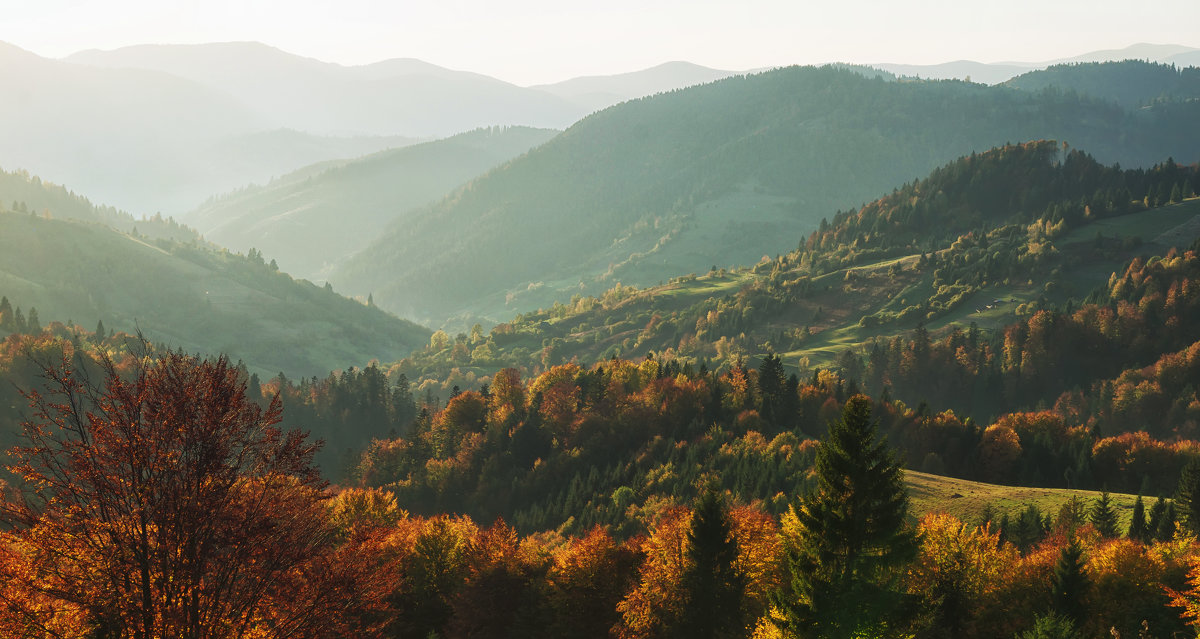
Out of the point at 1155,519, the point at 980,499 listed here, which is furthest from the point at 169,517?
the point at 980,499

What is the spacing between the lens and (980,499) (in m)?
131

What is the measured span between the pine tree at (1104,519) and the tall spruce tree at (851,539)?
7802 centimetres

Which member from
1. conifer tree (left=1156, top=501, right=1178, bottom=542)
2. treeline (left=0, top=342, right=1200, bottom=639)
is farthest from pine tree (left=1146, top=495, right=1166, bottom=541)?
treeline (left=0, top=342, right=1200, bottom=639)

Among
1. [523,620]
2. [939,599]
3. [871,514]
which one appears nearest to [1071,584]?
[939,599]

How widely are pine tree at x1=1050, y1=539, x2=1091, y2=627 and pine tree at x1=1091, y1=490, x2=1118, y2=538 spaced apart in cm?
5241

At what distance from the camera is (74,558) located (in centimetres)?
2936

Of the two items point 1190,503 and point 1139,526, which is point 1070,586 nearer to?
point 1139,526

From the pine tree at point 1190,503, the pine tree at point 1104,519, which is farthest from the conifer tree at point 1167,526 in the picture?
the pine tree at point 1104,519

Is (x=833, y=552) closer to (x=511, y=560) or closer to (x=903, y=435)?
(x=511, y=560)

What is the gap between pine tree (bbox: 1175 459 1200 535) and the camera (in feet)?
352

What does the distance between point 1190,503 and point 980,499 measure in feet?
89.3

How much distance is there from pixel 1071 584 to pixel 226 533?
191ft

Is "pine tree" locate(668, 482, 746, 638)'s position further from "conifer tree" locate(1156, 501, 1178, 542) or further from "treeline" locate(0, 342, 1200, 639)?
"conifer tree" locate(1156, 501, 1178, 542)

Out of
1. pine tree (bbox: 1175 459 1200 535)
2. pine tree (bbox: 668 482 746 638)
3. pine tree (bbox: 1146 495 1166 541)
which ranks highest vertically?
pine tree (bbox: 668 482 746 638)
